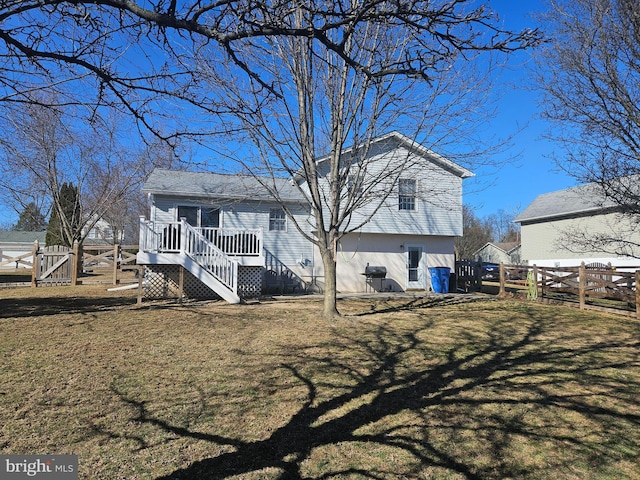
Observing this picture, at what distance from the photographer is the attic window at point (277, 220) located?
605 inches

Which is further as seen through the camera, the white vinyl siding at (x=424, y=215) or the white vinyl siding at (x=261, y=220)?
the white vinyl siding at (x=424, y=215)

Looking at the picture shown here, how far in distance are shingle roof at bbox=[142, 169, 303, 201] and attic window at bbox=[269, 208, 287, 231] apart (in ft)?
2.50

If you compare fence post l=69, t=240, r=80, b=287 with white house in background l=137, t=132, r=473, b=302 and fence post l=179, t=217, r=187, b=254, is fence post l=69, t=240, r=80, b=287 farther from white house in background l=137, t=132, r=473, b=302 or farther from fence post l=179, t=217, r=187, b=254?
fence post l=179, t=217, r=187, b=254

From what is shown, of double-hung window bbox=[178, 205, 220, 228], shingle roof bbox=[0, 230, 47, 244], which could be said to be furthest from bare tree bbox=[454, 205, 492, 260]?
shingle roof bbox=[0, 230, 47, 244]

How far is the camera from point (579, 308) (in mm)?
11625

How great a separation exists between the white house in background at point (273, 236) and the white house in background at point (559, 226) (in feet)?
34.1

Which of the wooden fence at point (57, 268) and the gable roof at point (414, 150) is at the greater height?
the gable roof at point (414, 150)

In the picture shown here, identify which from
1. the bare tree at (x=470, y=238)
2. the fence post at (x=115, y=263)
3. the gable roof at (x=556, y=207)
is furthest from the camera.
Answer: the bare tree at (x=470, y=238)

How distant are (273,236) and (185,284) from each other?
400cm

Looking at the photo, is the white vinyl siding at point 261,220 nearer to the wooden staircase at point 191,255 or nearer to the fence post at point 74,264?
the wooden staircase at point 191,255

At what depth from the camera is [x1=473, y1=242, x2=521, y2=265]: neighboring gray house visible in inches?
1785

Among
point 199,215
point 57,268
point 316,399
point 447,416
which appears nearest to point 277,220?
point 199,215

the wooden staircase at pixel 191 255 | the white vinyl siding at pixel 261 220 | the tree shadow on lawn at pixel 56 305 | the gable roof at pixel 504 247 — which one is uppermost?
the gable roof at pixel 504 247

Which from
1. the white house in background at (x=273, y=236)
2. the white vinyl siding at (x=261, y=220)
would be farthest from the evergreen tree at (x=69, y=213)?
the white vinyl siding at (x=261, y=220)
